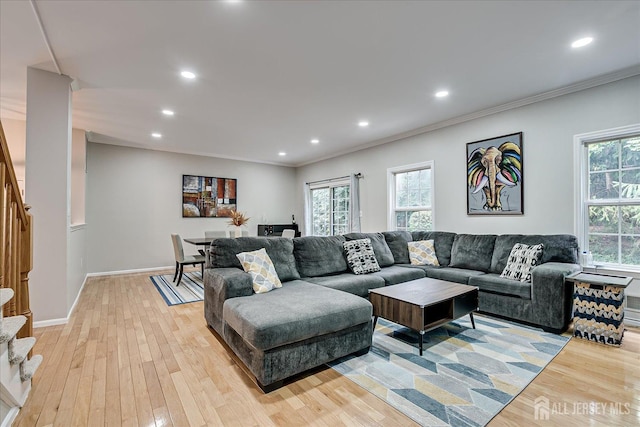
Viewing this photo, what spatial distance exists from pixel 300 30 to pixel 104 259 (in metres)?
5.82

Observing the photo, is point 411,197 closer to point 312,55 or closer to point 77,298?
point 312,55

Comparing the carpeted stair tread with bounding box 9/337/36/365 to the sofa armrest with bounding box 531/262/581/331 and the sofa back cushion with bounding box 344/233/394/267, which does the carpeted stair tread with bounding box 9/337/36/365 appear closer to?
the sofa back cushion with bounding box 344/233/394/267

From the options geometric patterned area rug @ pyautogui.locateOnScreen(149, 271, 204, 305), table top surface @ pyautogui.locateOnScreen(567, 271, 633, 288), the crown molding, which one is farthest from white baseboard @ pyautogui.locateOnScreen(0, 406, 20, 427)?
the crown molding

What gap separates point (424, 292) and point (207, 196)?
5.64m

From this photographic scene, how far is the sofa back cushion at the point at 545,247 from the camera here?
3.25 meters

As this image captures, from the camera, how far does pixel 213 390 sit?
1952 millimetres

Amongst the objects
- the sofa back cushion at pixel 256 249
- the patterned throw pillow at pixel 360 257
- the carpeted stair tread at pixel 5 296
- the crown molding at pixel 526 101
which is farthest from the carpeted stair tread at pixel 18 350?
the crown molding at pixel 526 101

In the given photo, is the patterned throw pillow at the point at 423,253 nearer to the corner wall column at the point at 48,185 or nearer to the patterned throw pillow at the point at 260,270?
the patterned throw pillow at the point at 260,270

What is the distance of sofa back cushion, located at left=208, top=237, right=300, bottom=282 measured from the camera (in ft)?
9.66

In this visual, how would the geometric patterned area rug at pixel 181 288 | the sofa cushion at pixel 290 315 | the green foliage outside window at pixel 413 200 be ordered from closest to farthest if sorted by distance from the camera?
the sofa cushion at pixel 290 315 < the geometric patterned area rug at pixel 181 288 < the green foliage outside window at pixel 413 200

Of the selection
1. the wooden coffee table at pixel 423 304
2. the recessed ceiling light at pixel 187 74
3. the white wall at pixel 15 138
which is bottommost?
the wooden coffee table at pixel 423 304

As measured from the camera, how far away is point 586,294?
2725 millimetres

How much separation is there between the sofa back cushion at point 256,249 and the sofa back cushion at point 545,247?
2545mm

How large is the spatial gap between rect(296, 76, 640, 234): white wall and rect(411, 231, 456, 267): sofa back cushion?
0.92 ft
